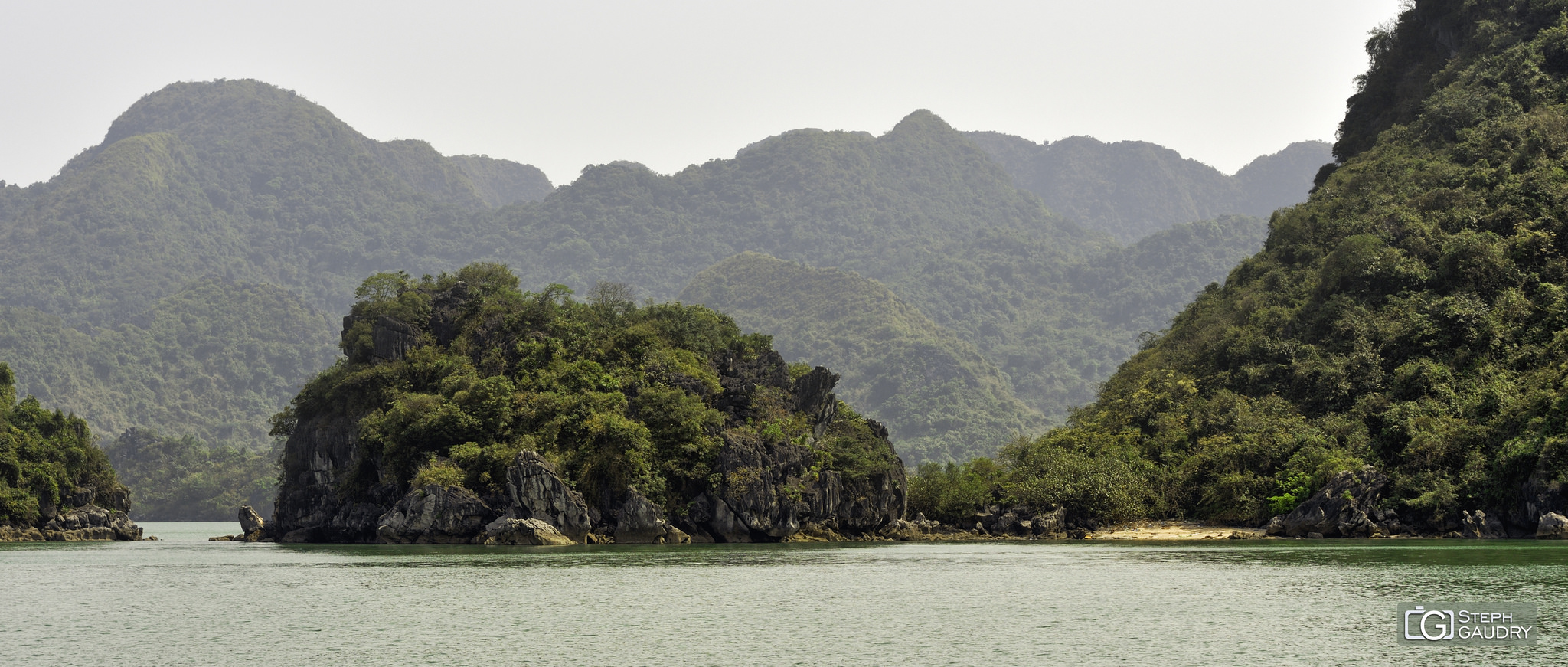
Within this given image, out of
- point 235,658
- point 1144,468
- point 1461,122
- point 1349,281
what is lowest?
point 235,658

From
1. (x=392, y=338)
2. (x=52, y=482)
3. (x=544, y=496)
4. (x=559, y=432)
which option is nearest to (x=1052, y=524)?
(x=559, y=432)

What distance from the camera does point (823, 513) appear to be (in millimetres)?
70938

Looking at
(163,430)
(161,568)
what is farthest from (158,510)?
(161,568)

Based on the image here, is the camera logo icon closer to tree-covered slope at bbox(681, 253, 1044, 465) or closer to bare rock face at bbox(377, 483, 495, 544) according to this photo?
bare rock face at bbox(377, 483, 495, 544)

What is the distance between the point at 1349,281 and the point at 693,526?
1583 inches

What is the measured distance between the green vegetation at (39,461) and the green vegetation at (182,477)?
67378 millimetres

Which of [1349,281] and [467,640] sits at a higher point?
[1349,281]

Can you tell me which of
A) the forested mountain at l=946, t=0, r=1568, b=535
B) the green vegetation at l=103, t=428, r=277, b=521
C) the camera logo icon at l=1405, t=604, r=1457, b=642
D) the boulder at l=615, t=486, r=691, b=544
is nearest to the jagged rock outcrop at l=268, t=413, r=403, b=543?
the boulder at l=615, t=486, r=691, b=544

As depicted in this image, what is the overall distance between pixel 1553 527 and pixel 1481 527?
14.7 feet

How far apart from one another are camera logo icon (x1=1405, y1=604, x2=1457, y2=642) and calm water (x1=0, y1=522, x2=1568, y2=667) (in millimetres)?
463

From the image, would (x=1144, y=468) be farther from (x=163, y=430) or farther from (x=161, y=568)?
(x=163, y=430)

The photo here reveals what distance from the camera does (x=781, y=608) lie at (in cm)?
3167

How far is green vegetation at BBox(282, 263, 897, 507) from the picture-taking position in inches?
2511

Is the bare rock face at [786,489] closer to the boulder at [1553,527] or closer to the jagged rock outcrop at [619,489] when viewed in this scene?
the jagged rock outcrop at [619,489]
